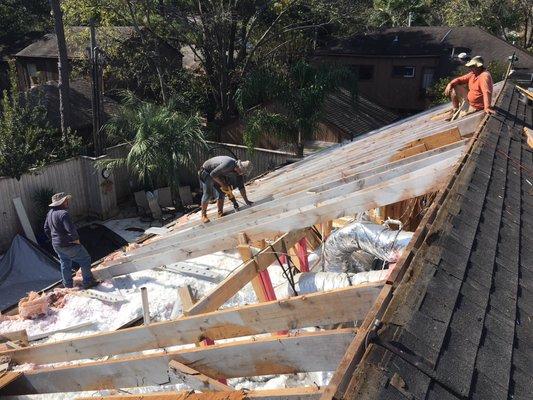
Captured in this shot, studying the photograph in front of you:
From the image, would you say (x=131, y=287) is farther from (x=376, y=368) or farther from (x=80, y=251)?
(x=376, y=368)

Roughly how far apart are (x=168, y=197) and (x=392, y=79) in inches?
585

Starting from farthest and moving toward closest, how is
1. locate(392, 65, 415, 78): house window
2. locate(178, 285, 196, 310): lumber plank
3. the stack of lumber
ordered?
locate(392, 65, 415, 78): house window → locate(178, 285, 196, 310): lumber plank → the stack of lumber

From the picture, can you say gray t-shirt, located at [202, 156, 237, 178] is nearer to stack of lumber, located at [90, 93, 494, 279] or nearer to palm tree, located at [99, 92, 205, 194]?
stack of lumber, located at [90, 93, 494, 279]

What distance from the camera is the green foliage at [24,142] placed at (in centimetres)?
1371

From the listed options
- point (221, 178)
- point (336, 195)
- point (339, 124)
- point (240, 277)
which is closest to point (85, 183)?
A: point (221, 178)

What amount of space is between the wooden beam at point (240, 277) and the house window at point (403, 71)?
21.8 meters

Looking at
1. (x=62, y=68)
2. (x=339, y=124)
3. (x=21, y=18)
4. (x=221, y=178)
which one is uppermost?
(x=21, y=18)

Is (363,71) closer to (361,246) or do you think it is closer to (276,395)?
(361,246)

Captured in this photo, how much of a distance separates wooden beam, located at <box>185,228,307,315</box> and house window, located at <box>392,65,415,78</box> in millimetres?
21754

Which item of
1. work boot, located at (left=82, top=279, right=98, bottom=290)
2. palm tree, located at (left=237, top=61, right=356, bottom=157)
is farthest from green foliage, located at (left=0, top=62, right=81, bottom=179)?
work boot, located at (left=82, top=279, right=98, bottom=290)

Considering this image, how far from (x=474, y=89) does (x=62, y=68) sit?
14.6 metres

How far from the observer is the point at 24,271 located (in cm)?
1176

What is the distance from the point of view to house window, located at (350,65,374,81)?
25.8 meters

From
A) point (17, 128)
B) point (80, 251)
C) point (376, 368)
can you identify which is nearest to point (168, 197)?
point (17, 128)
